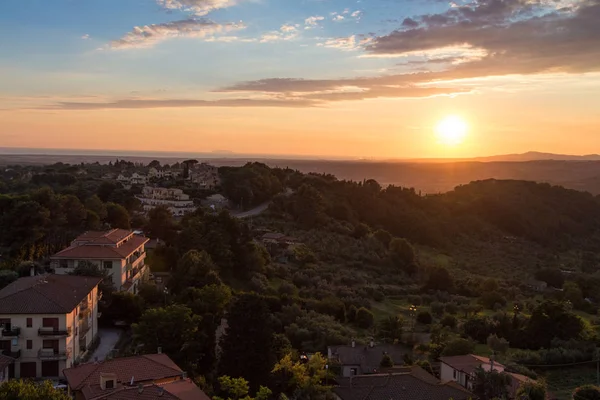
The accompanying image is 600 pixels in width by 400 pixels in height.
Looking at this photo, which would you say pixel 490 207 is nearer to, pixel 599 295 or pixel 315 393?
pixel 599 295

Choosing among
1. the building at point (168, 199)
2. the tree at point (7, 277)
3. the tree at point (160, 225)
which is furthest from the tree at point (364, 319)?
the building at point (168, 199)

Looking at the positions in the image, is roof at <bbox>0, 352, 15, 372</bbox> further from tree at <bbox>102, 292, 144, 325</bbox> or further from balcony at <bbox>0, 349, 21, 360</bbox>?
tree at <bbox>102, 292, 144, 325</bbox>

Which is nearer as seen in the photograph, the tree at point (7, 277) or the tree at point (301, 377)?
the tree at point (301, 377)

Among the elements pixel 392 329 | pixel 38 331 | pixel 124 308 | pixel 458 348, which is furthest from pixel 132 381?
pixel 392 329

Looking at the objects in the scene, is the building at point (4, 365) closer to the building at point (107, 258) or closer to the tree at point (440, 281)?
the building at point (107, 258)

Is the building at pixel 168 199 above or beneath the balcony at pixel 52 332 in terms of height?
above
